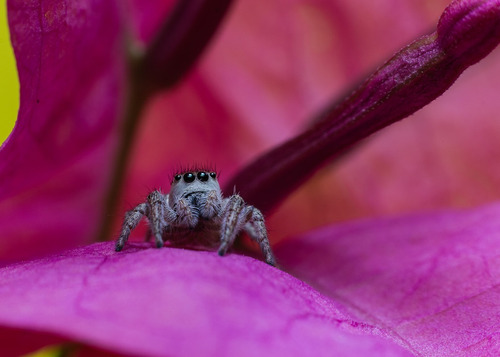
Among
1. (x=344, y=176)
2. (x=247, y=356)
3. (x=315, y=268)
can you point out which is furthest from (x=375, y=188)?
(x=247, y=356)

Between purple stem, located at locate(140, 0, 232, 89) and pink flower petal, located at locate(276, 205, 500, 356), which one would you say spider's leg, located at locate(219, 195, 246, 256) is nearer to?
pink flower petal, located at locate(276, 205, 500, 356)

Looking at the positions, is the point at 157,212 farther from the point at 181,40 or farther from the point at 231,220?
the point at 181,40

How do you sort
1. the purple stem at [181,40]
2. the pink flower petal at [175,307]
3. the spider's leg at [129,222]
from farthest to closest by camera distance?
the purple stem at [181,40], the spider's leg at [129,222], the pink flower petal at [175,307]

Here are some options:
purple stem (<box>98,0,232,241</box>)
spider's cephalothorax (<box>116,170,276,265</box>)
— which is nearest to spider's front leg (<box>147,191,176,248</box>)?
spider's cephalothorax (<box>116,170,276,265</box>)

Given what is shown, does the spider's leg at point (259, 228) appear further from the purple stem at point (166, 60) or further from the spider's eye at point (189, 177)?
the purple stem at point (166, 60)

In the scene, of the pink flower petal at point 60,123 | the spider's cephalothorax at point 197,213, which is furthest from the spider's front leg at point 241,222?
the pink flower petal at point 60,123

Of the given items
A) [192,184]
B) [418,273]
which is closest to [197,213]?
[192,184]
